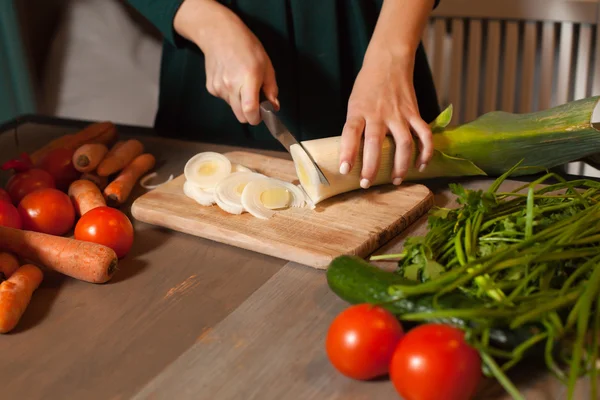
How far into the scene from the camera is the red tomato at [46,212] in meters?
1.33

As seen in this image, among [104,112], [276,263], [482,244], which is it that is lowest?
[104,112]

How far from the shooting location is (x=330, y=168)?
4.50 feet

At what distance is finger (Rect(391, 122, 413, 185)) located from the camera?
1350 mm

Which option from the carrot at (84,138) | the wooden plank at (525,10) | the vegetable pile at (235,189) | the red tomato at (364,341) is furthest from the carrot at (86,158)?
the wooden plank at (525,10)

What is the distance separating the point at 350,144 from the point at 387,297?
0.44 m

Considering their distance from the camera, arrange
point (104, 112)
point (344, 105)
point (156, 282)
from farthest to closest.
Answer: point (104, 112)
point (344, 105)
point (156, 282)

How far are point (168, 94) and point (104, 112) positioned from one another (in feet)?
3.77

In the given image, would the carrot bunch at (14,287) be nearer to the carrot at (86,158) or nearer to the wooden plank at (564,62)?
the carrot at (86,158)

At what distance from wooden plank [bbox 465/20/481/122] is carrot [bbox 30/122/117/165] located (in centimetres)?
164

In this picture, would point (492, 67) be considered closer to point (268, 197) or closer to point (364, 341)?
point (268, 197)

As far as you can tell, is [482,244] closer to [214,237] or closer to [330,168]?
[330,168]

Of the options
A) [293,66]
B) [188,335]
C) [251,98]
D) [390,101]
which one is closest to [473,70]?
[293,66]

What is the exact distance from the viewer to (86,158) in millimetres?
1583

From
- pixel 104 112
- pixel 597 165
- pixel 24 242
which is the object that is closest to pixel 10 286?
pixel 24 242
